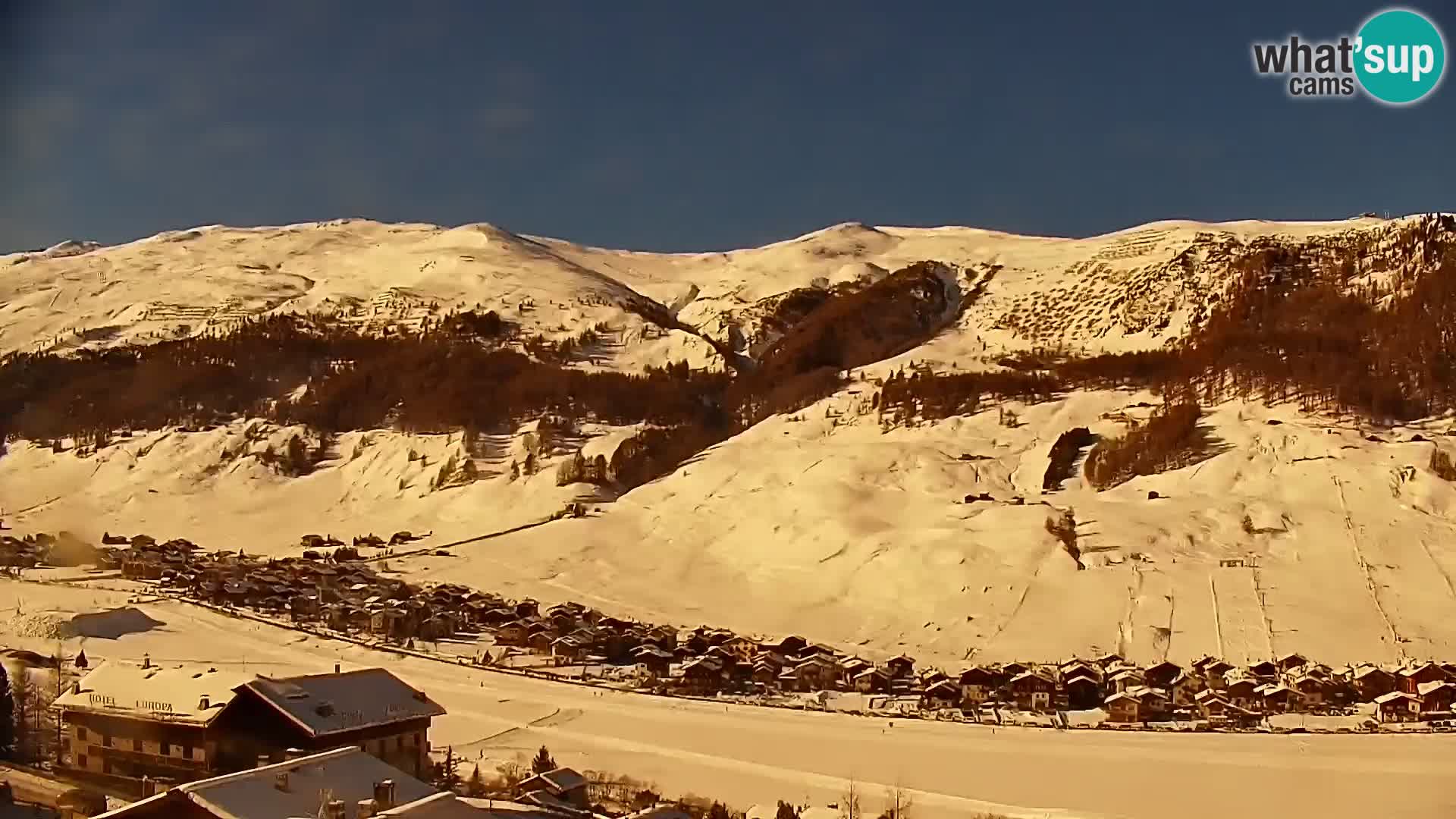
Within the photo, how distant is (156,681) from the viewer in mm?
15688

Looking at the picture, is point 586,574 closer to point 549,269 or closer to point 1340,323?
point 1340,323

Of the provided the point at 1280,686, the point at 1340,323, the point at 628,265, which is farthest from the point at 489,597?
the point at 628,265

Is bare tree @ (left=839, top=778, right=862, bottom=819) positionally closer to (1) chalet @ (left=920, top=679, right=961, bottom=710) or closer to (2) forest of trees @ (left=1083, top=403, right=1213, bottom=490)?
(1) chalet @ (left=920, top=679, right=961, bottom=710)

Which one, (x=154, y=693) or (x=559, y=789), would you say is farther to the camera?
(x=154, y=693)

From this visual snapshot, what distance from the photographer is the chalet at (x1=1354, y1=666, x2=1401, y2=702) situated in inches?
839

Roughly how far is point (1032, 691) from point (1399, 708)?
5550 mm

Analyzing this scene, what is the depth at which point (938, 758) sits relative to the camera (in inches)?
709

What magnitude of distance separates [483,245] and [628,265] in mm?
11013

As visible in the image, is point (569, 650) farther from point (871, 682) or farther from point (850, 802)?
point (850, 802)

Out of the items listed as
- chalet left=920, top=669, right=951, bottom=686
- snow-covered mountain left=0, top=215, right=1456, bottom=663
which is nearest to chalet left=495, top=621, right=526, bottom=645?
snow-covered mountain left=0, top=215, right=1456, bottom=663

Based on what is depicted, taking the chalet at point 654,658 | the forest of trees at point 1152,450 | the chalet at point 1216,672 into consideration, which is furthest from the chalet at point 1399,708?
the forest of trees at point 1152,450

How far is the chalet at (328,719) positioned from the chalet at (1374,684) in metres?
14.8

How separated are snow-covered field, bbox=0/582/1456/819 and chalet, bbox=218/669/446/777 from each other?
7.11ft

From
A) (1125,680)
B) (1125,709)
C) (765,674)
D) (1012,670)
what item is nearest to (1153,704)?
(1125,709)
